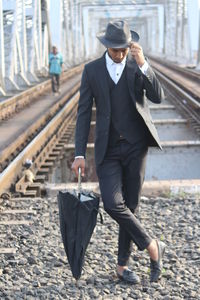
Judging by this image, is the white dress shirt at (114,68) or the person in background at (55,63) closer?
the white dress shirt at (114,68)

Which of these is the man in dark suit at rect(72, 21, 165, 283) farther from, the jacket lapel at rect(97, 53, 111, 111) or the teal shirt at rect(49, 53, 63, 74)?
the teal shirt at rect(49, 53, 63, 74)

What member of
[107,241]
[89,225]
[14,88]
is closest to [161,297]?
[89,225]

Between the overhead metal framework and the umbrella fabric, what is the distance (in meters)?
1.86

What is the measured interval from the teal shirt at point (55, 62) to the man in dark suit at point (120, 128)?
12.3m

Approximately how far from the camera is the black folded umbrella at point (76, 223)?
3426 mm

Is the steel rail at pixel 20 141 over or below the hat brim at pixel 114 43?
below

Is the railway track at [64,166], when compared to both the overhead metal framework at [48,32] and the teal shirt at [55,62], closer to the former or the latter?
the teal shirt at [55,62]

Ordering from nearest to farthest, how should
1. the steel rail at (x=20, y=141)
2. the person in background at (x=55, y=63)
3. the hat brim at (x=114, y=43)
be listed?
1. the hat brim at (x=114, y=43)
2. the steel rail at (x=20, y=141)
3. the person in background at (x=55, y=63)

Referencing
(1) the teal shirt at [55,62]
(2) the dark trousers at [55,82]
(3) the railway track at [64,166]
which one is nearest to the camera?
(3) the railway track at [64,166]

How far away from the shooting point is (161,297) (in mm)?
3385

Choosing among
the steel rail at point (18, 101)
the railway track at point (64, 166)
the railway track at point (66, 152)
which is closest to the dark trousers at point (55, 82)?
the steel rail at point (18, 101)

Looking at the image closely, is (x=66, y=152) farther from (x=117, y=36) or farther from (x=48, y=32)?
(x=48, y=32)

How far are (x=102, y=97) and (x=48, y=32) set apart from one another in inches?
1014

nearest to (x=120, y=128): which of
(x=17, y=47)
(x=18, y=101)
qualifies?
(x=18, y=101)
